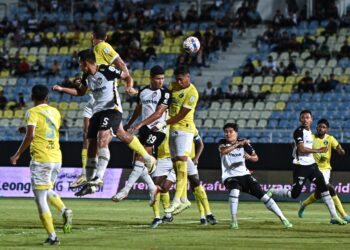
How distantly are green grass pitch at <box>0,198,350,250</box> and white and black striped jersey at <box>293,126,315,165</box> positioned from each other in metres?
1.27

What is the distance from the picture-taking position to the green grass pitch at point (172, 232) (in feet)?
50.5

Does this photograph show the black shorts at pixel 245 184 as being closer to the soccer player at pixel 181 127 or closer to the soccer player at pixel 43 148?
the soccer player at pixel 181 127

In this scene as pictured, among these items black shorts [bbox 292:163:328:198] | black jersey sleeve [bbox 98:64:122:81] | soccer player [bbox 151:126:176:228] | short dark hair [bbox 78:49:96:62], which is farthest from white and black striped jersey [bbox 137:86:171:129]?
black shorts [bbox 292:163:328:198]

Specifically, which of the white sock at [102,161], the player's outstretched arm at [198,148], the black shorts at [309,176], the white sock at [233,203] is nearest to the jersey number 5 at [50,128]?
the white sock at [102,161]

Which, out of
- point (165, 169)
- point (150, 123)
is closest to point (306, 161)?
point (165, 169)

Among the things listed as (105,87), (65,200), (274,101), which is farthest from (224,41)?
(105,87)

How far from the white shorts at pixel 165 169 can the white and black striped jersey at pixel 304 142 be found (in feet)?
9.09

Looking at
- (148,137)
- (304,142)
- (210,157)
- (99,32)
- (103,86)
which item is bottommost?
(210,157)

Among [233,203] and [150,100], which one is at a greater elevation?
[150,100]

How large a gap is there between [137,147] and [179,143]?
1653 millimetres

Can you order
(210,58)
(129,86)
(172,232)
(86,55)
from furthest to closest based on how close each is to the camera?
(210,58) < (172,232) < (129,86) < (86,55)

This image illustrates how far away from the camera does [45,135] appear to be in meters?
15.4

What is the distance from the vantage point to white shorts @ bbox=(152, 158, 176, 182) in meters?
20.4

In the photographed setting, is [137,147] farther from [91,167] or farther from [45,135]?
[45,135]
